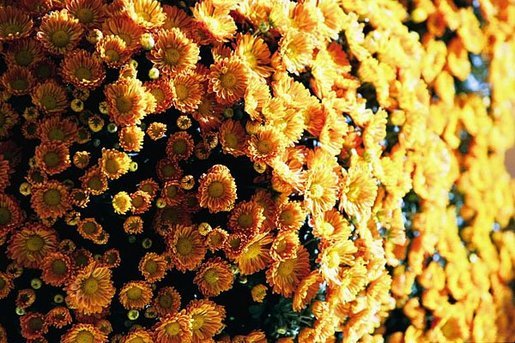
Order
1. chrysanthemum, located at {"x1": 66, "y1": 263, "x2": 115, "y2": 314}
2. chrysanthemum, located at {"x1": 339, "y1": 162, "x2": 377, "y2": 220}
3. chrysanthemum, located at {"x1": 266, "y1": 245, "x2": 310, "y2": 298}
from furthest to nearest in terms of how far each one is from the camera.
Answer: chrysanthemum, located at {"x1": 339, "y1": 162, "x2": 377, "y2": 220}
chrysanthemum, located at {"x1": 266, "y1": 245, "x2": 310, "y2": 298}
chrysanthemum, located at {"x1": 66, "y1": 263, "x2": 115, "y2": 314}

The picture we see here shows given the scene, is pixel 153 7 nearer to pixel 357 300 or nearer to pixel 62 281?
pixel 62 281

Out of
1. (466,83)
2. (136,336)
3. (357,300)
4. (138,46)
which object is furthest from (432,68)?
(136,336)

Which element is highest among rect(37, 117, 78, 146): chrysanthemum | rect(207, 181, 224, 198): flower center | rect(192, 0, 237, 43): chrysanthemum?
rect(192, 0, 237, 43): chrysanthemum

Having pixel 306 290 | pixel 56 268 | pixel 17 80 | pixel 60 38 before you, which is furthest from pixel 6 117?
pixel 306 290

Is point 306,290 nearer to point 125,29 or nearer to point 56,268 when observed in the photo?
point 56,268

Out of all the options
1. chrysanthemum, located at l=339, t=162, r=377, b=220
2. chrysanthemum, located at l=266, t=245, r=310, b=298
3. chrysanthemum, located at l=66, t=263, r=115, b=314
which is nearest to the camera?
chrysanthemum, located at l=66, t=263, r=115, b=314

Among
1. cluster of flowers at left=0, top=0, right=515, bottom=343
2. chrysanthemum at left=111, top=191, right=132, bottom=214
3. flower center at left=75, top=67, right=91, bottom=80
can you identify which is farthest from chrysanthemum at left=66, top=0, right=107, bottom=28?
chrysanthemum at left=111, top=191, right=132, bottom=214

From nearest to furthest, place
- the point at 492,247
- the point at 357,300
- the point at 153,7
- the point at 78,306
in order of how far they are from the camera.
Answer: the point at 78,306
the point at 153,7
the point at 357,300
the point at 492,247

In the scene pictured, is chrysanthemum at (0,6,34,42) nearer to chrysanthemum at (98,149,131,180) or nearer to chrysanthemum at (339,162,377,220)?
chrysanthemum at (98,149,131,180)
